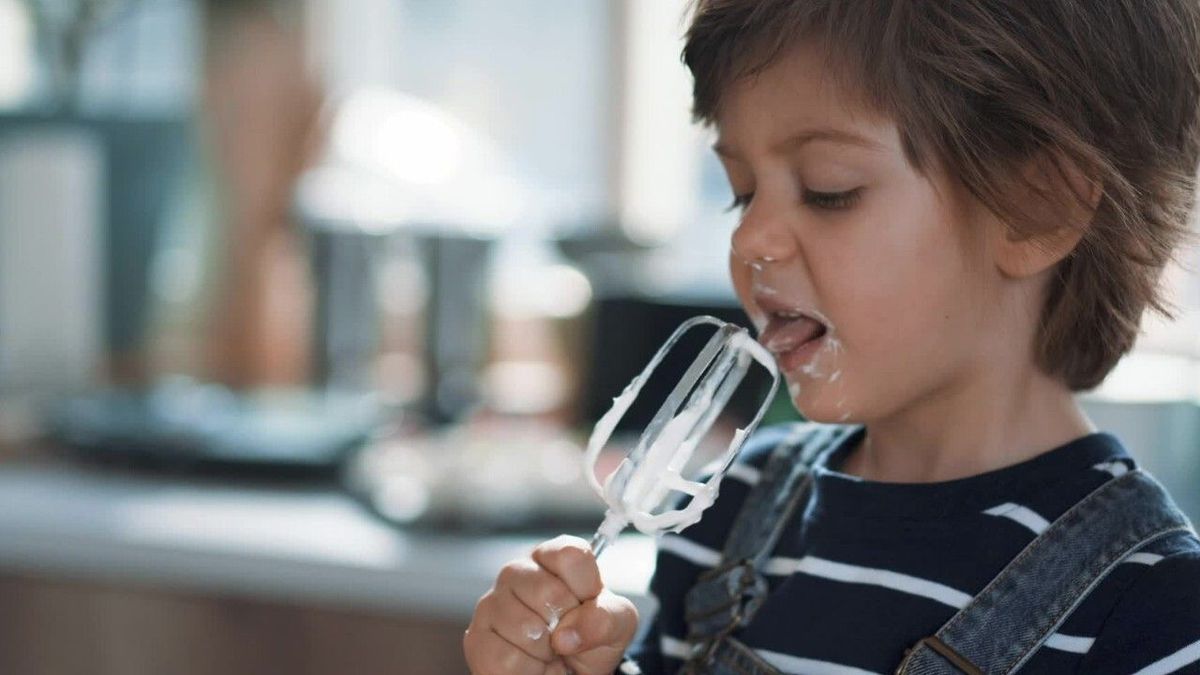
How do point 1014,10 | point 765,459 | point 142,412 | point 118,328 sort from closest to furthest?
1. point 1014,10
2. point 765,459
3. point 142,412
4. point 118,328

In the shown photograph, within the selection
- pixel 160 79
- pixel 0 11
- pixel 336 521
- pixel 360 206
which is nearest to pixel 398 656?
pixel 336 521

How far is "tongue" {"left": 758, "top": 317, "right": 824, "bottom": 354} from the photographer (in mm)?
772

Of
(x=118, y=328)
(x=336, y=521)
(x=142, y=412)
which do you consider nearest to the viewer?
(x=336, y=521)

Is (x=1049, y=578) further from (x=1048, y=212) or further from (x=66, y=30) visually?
(x=66, y=30)

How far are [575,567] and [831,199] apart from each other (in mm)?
232

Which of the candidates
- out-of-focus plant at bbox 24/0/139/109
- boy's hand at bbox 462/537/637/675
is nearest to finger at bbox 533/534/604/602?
boy's hand at bbox 462/537/637/675

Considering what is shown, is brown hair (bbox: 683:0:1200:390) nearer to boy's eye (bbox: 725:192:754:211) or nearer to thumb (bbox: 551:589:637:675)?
boy's eye (bbox: 725:192:754:211)

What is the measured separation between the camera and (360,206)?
1937mm

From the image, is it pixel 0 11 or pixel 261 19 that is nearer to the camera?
pixel 261 19

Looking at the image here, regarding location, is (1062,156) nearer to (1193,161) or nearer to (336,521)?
(1193,161)

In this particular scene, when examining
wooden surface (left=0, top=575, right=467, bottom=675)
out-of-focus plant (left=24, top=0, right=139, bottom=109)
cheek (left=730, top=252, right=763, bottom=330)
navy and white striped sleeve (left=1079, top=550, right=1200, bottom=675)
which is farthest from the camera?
out-of-focus plant (left=24, top=0, right=139, bottom=109)

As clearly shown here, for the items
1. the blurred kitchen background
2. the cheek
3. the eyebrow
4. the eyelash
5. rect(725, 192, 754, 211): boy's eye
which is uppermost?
the eyebrow

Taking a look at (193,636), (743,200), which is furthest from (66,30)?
(743,200)

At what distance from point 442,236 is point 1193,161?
1.24 m
